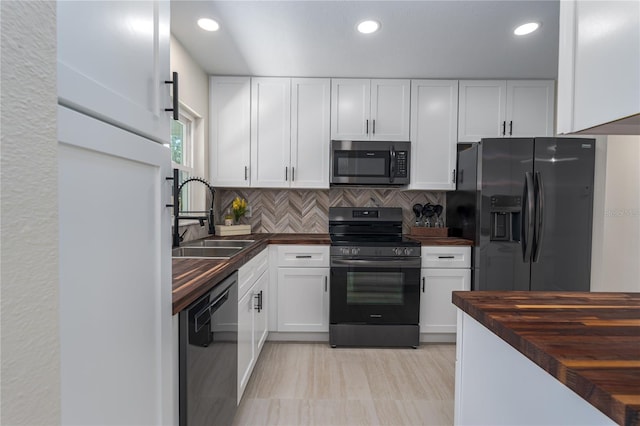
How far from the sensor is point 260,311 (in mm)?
2445

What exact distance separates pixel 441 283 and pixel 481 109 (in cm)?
169

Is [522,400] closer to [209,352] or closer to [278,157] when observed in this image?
[209,352]

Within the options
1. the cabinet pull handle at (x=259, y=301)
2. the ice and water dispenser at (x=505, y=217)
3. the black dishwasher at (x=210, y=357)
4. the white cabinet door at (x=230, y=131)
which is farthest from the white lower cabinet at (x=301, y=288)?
the ice and water dispenser at (x=505, y=217)

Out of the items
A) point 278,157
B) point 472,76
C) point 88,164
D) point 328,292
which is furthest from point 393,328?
point 88,164

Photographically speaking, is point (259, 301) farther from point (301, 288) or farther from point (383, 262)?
point (383, 262)

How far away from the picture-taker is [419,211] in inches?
132

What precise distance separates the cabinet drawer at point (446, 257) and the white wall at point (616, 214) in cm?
96

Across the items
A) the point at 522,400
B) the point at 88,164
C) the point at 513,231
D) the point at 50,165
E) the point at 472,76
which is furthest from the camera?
the point at 472,76

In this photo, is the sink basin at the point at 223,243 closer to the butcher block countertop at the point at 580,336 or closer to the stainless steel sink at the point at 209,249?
the stainless steel sink at the point at 209,249

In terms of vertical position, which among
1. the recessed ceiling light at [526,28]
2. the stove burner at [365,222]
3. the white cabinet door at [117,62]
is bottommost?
the stove burner at [365,222]

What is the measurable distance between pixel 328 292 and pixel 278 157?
1342 millimetres

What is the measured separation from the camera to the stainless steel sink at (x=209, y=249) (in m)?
2.13

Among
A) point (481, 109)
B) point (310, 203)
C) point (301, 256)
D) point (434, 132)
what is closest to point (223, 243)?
point (301, 256)

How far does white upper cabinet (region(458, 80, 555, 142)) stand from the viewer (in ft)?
10.1
